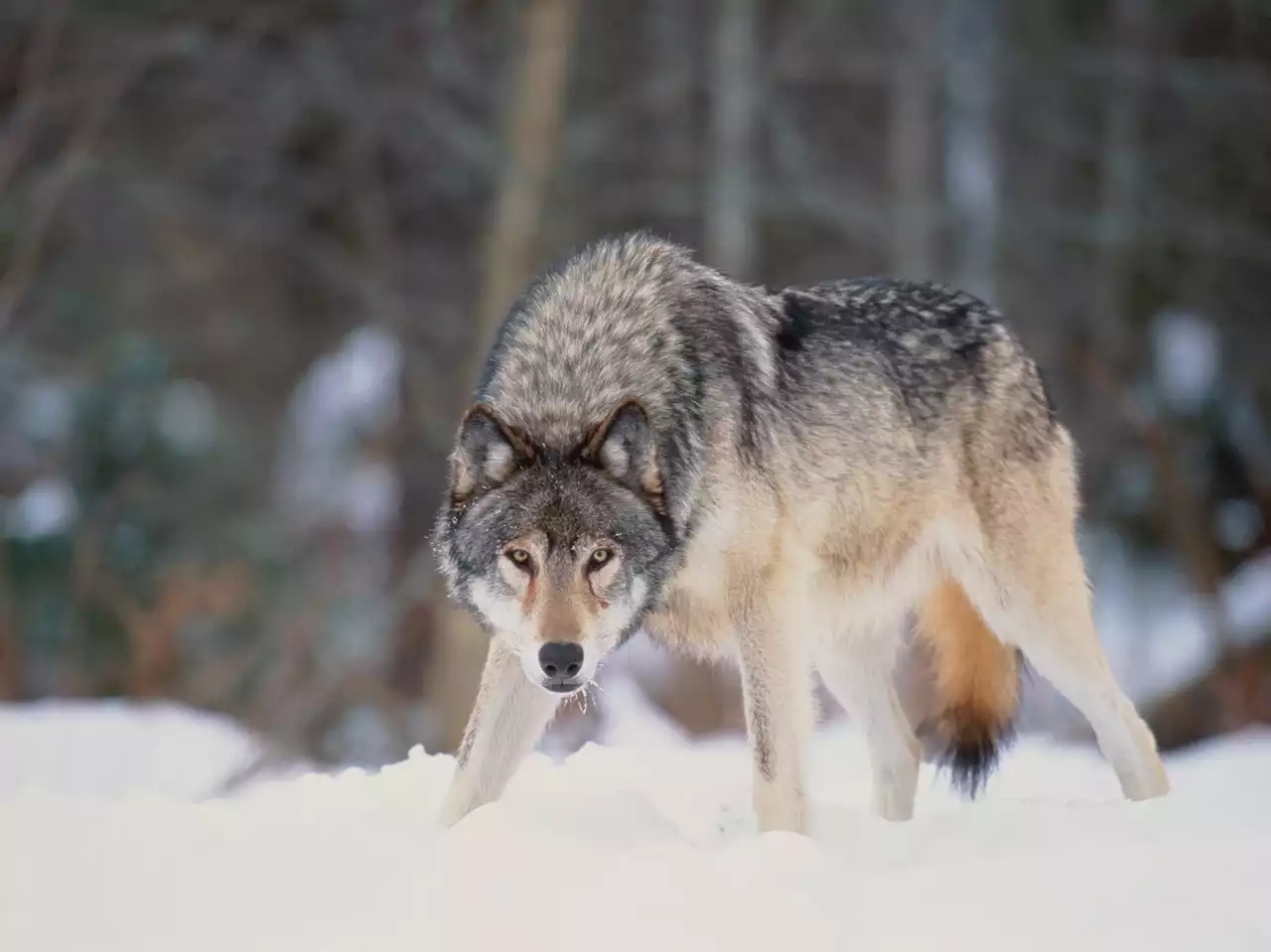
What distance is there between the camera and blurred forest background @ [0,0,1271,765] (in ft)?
30.8

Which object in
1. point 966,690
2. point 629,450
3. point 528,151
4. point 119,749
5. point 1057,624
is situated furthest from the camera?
point 528,151

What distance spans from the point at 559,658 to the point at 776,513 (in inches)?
35.1

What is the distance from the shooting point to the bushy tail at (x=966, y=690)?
15.7 feet

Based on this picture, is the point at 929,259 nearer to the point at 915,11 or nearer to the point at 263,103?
the point at 915,11

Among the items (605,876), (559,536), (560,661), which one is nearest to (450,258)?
(559,536)

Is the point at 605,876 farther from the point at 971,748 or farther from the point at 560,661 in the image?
the point at 971,748

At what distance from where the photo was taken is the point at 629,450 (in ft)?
12.2

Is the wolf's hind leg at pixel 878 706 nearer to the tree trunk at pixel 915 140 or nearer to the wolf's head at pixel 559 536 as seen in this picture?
the wolf's head at pixel 559 536

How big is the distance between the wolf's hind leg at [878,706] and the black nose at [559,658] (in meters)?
1.53

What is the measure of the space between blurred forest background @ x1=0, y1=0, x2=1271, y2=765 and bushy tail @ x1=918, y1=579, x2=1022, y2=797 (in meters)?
3.69

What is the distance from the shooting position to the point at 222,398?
1550 centimetres

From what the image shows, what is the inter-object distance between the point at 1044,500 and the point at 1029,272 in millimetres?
10119


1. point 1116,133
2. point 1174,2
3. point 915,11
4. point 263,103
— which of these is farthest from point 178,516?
point 1174,2

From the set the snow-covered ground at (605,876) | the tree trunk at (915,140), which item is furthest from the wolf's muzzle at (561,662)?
the tree trunk at (915,140)
